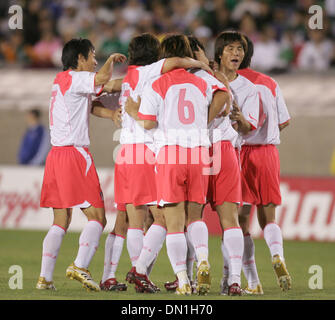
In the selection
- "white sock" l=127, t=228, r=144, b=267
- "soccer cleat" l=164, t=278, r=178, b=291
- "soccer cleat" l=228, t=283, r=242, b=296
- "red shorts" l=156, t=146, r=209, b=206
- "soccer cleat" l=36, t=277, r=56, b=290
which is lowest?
"soccer cleat" l=228, t=283, r=242, b=296

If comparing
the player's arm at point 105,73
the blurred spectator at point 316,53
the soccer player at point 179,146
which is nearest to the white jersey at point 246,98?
the soccer player at point 179,146

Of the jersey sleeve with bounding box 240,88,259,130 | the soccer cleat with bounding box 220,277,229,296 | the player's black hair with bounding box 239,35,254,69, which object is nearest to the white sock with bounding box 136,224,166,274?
the soccer cleat with bounding box 220,277,229,296

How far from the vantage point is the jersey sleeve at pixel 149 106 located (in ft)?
23.6

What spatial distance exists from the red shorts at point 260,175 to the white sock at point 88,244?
147cm

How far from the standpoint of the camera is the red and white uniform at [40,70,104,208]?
768 centimetres

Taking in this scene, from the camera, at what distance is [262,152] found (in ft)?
26.8

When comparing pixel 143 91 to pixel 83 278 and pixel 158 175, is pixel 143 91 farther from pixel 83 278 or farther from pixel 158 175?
pixel 83 278

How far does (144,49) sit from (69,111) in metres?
0.87

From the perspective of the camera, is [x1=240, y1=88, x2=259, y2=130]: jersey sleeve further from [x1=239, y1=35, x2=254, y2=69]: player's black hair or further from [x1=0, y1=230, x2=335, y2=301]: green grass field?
[x1=0, y1=230, x2=335, y2=301]: green grass field

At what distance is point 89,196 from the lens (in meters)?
7.69

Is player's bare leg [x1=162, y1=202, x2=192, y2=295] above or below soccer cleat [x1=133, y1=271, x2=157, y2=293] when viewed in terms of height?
above

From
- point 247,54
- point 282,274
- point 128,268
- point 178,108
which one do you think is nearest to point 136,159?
point 178,108

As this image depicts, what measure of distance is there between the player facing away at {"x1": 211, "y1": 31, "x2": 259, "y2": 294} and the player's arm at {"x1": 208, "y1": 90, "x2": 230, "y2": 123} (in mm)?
165

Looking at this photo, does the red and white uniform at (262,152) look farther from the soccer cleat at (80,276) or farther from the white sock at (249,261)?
the soccer cleat at (80,276)
